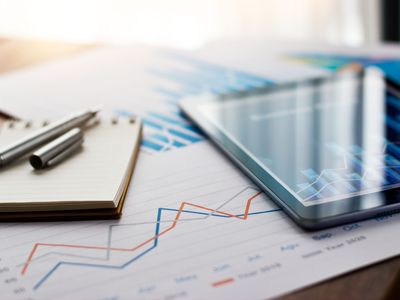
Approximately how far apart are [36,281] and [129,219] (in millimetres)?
107

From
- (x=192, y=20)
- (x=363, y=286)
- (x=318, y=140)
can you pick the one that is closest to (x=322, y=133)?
(x=318, y=140)

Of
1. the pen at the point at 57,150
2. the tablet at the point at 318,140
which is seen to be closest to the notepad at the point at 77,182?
the pen at the point at 57,150

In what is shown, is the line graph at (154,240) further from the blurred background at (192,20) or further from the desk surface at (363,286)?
the blurred background at (192,20)

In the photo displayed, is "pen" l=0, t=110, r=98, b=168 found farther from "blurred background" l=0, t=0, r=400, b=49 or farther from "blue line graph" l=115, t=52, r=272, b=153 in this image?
"blurred background" l=0, t=0, r=400, b=49

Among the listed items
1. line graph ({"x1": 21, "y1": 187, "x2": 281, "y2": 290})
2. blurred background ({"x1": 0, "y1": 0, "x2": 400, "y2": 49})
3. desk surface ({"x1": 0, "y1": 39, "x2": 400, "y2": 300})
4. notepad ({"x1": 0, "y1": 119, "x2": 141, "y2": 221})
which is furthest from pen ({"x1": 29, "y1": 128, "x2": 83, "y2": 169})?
blurred background ({"x1": 0, "y1": 0, "x2": 400, "y2": 49})

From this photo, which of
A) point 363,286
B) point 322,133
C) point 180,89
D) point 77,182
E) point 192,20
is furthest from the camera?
point 192,20

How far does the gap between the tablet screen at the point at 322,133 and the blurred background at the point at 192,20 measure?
1.12 metres

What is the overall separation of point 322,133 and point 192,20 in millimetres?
1394

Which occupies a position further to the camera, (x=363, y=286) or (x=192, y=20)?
(x=192, y=20)

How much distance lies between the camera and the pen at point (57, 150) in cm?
54

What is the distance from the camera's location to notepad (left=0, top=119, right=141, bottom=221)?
19.1 inches

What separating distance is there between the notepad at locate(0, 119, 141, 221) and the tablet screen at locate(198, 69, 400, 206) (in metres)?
0.13

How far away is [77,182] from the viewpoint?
1.70ft

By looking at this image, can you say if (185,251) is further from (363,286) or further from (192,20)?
(192,20)
